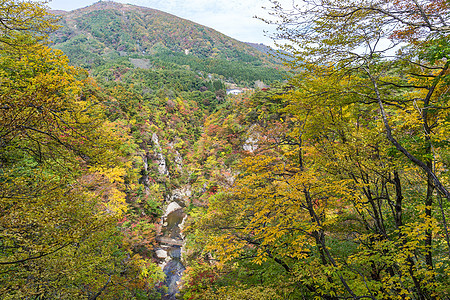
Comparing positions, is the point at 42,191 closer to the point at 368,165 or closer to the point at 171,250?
the point at 368,165

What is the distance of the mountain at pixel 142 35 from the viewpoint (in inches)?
3474

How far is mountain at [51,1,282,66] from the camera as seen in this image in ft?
290

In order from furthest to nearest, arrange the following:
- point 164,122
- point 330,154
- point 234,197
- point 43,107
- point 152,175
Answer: point 164,122
point 152,175
point 234,197
point 330,154
point 43,107

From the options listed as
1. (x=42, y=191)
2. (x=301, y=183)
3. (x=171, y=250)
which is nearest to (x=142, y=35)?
(x=171, y=250)

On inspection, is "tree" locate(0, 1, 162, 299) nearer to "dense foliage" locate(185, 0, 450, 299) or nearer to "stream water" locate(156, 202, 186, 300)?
"dense foliage" locate(185, 0, 450, 299)

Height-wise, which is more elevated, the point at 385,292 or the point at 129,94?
the point at 129,94

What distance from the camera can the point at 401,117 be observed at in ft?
14.0

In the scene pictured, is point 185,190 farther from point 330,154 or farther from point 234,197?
point 330,154

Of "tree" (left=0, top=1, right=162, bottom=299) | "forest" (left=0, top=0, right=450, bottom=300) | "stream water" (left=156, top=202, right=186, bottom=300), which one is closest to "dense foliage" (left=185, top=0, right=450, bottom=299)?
"forest" (left=0, top=0, right=450, bottom=300)

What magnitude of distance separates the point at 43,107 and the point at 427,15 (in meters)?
6.67

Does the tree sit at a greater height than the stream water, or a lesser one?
greater

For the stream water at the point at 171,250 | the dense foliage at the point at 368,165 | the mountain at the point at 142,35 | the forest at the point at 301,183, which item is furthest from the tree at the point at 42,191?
the mountain at the point at 142,35

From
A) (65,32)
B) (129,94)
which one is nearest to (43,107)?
(129,94)

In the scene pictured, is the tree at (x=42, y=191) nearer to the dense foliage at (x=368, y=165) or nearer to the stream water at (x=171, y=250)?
the dense foliage at (x=368, y=165)
